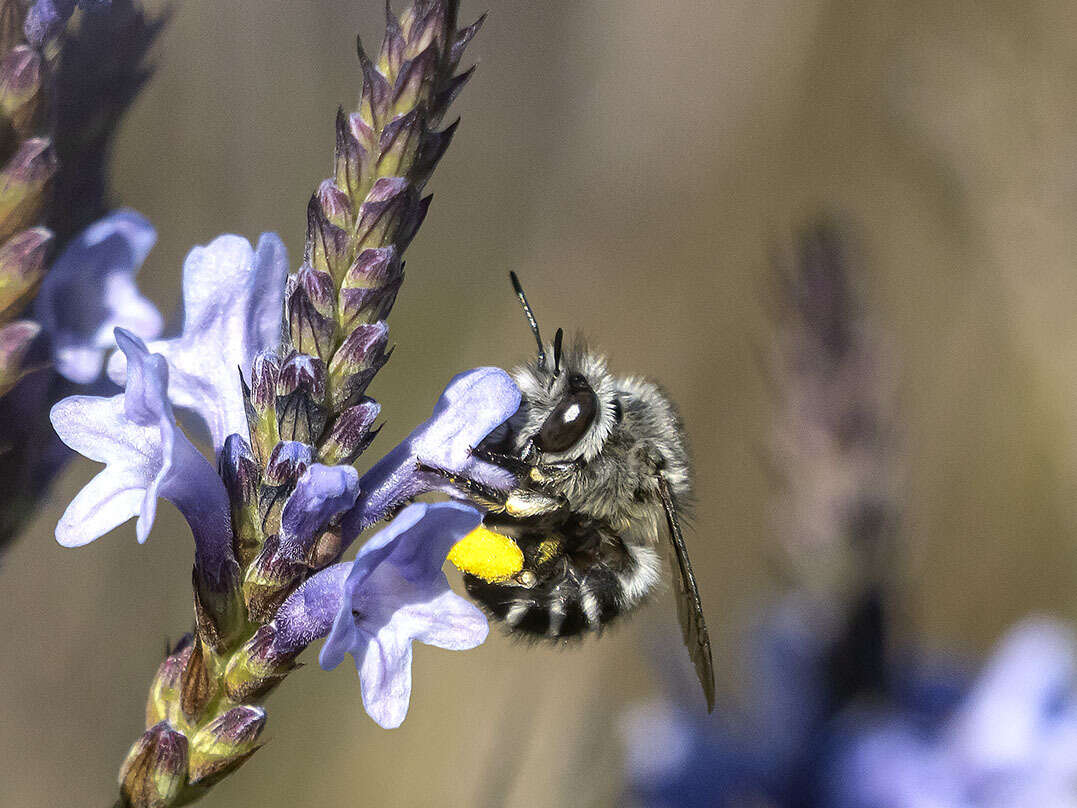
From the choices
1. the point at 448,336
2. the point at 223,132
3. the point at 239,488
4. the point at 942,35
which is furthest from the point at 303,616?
the point at 942,35

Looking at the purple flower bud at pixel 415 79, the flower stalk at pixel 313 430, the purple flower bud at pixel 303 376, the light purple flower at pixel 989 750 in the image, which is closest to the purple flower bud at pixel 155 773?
the flower stalk at pixel 313 430

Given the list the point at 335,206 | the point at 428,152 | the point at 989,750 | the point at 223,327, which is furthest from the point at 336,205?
the point at 989,750

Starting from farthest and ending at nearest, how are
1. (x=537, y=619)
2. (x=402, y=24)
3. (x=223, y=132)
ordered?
(x=223, y=132)
(x=537, y=619)
(x=402, y=24)

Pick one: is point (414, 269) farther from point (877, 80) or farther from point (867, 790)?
point (867, 790)

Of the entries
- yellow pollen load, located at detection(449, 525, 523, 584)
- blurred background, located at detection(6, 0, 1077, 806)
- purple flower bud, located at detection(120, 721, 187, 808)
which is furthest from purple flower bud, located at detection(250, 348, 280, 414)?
blurred background, located at detection(6, 0, 1077, 806)

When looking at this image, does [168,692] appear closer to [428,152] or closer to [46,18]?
[428,152]

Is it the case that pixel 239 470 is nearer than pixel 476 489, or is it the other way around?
pixel 239 470
